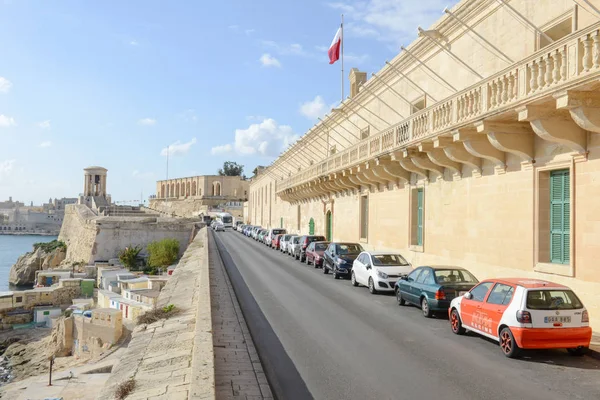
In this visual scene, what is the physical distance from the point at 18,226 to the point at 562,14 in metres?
209

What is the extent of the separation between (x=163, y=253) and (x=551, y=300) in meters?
47.4

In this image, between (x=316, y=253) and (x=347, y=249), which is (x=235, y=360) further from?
(x=316, y=253)

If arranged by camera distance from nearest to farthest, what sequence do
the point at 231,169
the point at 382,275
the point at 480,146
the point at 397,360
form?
the point at 397,360
the point at 480,146
the point at 382,275
the point at 231,169

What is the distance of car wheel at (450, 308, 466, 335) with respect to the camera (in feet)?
32.0

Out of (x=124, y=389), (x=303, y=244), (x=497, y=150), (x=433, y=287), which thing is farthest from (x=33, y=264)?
(x=124, y=389)

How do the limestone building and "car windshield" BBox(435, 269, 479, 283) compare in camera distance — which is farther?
"car windshield" BBox(435, 269, 479, 283)

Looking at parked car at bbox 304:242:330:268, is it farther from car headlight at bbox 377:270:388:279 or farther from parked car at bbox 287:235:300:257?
car headlight at bbox 377:270:388:279

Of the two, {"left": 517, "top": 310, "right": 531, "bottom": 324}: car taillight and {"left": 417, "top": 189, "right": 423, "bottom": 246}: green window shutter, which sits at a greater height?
{"left": 417, "top": 189, "right": 423, "bottom": 246}: green window shutter

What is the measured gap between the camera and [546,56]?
9.56 m

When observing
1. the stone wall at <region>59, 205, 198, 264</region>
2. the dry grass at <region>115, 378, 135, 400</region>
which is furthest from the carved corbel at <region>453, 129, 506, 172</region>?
the stone wall at <region>59, 205, 198, 264</region>

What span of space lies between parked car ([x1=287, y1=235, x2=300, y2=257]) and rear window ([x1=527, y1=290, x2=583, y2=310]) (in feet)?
70.7

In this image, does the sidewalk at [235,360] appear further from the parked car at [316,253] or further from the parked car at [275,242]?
the parked car at [275,242]

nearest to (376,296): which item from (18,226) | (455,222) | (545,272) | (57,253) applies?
(455,222)

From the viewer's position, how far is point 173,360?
22.7 feet
